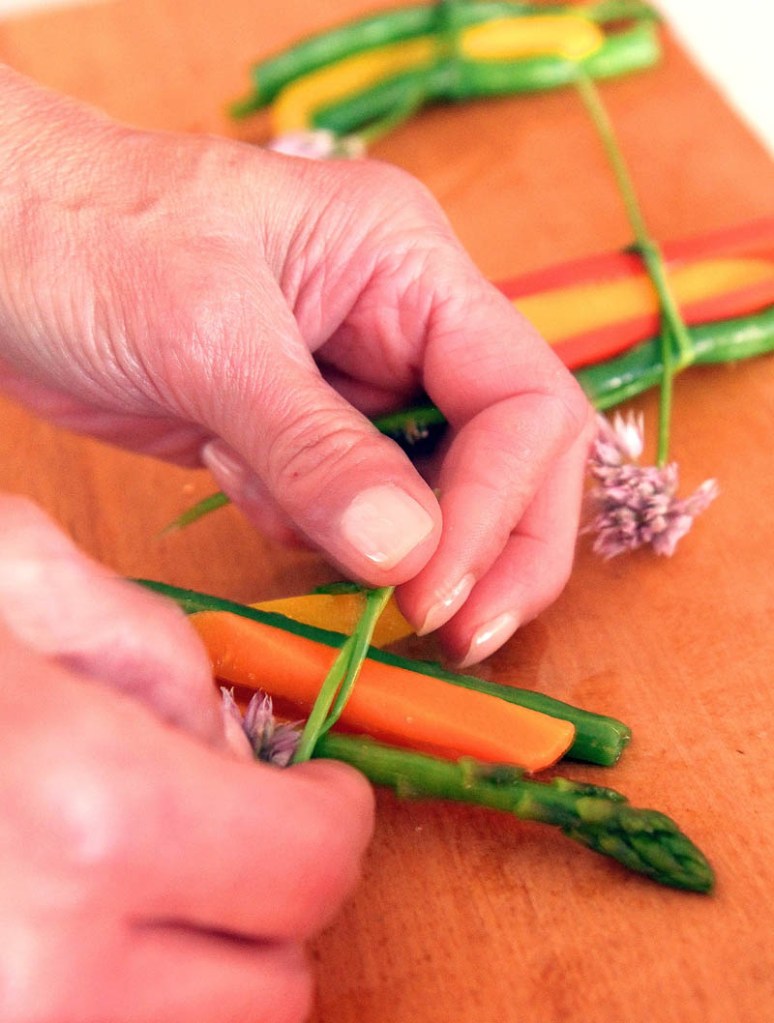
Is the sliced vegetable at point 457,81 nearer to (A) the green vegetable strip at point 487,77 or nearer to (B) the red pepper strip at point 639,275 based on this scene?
(A) the green vegetable strip at point 487,77

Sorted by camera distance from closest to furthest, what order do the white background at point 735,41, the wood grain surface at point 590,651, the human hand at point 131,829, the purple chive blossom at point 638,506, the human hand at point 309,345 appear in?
the human hand at point 131,829 < the wood grain surface at point 590,651 < the human hand at point 309,345 < the purple chive blossom at point 638,506 < the white background at point 735,41

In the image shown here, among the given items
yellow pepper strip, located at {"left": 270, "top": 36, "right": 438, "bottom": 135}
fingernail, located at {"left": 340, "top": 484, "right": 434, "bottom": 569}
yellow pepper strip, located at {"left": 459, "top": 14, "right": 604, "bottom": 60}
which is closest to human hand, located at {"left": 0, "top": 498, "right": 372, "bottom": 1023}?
fingernail, located at {"left": 340, "top": 484, "right": 434, "bottom": 569}

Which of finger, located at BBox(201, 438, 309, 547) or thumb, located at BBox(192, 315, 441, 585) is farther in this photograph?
finger, located at BBox(201, 438, 309, 547)

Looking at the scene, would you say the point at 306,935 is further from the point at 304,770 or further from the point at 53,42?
the point at 53,42

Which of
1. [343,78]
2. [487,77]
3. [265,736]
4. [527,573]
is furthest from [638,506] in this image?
[343,78]

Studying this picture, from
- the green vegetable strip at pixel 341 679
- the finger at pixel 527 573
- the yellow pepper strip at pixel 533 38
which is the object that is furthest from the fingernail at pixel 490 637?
the yellow pepper strip at pixel 533 38

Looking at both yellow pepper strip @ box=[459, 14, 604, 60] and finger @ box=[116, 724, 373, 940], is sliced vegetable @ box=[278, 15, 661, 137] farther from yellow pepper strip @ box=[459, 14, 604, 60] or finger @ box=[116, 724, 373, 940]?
finger @ box=[116, 724, 373, 940]

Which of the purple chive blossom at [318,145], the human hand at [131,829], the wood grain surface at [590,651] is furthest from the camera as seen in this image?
the purple chive blossom at [318,145]
